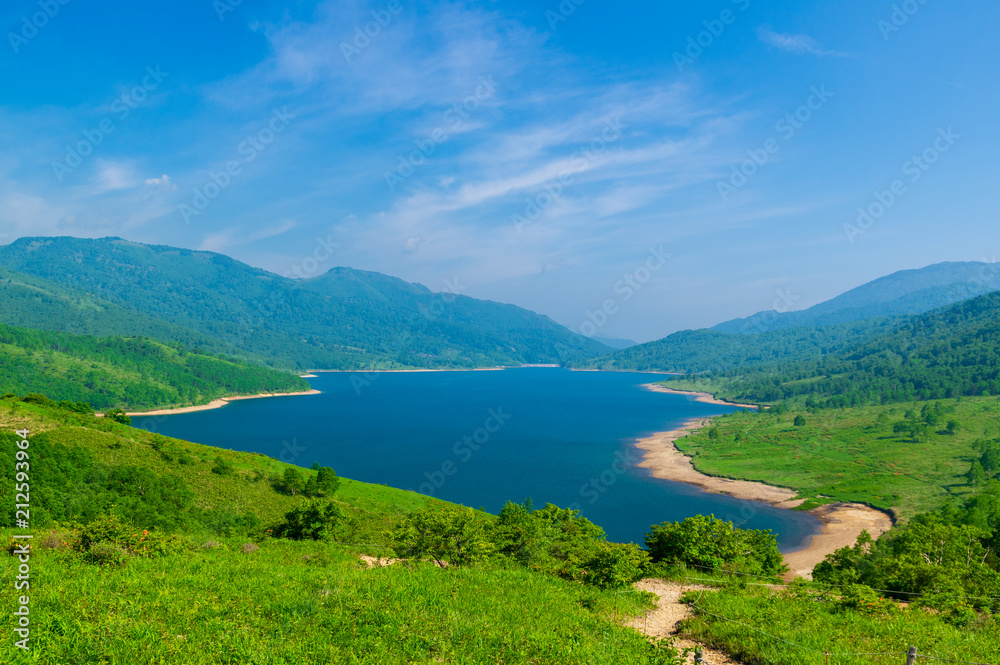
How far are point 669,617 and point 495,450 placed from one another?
101 metres

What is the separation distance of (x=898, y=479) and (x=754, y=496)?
28.1 metres

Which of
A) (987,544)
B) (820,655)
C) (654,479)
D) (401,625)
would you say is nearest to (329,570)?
(401,625)

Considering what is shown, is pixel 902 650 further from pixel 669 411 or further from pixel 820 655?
pixel 669 411

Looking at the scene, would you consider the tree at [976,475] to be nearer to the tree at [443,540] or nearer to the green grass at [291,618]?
the tree at [443,540]

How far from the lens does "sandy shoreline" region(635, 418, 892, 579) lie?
58344 millimetres

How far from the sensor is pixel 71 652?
8.62 m

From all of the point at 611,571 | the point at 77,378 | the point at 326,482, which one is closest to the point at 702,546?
the point at 611,571
